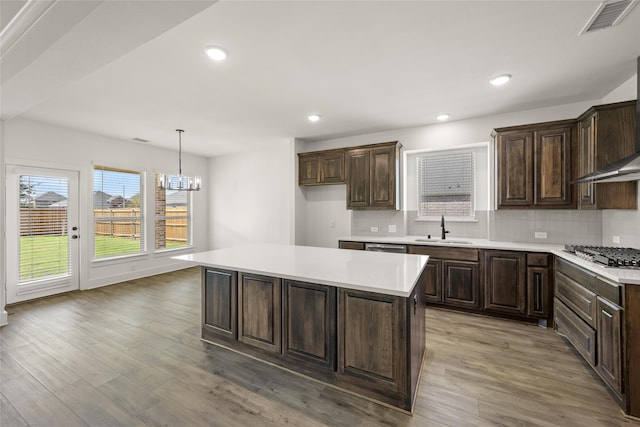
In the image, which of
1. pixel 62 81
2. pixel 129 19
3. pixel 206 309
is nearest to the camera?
pixel 129 19

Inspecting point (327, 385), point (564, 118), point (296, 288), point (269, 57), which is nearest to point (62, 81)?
point (269, 57)

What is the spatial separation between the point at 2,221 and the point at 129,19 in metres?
3.61

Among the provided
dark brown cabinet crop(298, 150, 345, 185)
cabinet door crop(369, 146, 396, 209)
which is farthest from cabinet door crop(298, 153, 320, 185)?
cabinet door crop(369, 146, 396, 209)

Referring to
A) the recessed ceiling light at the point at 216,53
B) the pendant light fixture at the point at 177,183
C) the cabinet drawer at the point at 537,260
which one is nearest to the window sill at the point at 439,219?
the cabinet drawer at the point at 537,260

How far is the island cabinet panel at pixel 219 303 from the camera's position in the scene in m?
2.59

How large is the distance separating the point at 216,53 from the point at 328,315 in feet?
7.69

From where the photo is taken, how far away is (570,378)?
2.21 m

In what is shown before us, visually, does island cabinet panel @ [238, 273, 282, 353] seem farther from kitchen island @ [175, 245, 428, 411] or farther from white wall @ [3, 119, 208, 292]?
white wall @ [3, 119, 208, 292]

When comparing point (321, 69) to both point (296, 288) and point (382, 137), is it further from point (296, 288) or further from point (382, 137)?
point (382, 137)

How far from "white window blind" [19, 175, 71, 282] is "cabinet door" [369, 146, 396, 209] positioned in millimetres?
5136

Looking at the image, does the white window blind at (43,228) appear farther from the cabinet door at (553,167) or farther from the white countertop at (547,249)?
the cabinet door at (553,167)

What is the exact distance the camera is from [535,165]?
341 centimetres

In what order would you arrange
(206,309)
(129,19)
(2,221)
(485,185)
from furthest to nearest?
1. (485,185)
2. (2,221)
3. (206,309)
4. (129,19)

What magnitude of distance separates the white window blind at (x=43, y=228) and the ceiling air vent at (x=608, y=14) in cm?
679
